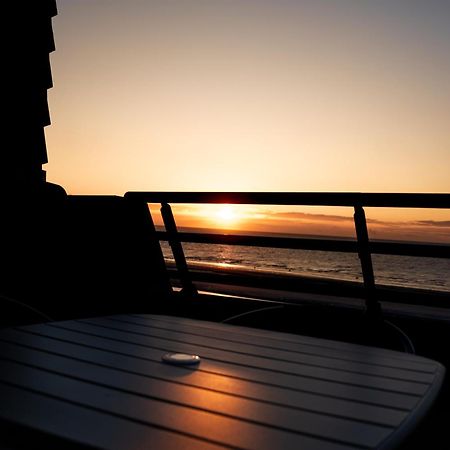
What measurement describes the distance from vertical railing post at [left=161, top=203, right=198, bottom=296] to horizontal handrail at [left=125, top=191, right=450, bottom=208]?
0.48ft

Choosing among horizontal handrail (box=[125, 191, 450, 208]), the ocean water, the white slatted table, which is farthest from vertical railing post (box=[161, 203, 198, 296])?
the ocean water

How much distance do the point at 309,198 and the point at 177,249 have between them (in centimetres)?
116

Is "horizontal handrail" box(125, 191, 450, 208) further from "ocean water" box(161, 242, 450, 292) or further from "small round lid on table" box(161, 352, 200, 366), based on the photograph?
"ocean water" box(161, 242, 450, 292)

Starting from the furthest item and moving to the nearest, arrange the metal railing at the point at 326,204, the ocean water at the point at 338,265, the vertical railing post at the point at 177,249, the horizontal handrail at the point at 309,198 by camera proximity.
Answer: the ocean water at the point at 338,265 < the vertical railing post at the point at 177,249 < the metal railing at the point at 326,204 < the horizontal handrail at the point at 309,198

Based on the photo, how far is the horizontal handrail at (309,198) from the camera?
279 cm

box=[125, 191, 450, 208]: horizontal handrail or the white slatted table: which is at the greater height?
box=[125, 191, 450, 208]: horizontal handrail

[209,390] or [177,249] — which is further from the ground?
[177,249]

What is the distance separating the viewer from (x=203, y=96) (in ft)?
42.2

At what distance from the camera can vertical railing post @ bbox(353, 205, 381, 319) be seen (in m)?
3.08

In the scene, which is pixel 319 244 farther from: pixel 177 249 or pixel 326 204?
pixel 177 249

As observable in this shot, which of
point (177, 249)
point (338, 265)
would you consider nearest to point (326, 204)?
point (177, 249)

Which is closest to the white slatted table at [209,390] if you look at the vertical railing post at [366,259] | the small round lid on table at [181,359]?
the small round lid on table at [181,359]

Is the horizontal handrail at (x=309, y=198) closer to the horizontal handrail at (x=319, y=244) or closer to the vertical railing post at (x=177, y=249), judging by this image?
the vertical railing post at (x=177, y=249)

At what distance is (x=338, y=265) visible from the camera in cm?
3881
